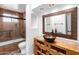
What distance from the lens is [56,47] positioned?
140 centimetres

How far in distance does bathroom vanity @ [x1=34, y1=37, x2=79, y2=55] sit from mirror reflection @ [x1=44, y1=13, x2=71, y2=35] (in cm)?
13

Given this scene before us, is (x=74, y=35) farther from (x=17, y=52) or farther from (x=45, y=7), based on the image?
(x=17, y=52)

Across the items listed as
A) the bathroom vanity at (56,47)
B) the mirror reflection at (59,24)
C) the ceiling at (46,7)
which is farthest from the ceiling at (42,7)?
the bathroom vanity at (56,47)

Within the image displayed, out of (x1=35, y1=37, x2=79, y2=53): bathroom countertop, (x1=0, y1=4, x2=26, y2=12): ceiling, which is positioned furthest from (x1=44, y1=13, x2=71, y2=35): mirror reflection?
(x1=0, y1=4, x2=26, y2=12): ceiling

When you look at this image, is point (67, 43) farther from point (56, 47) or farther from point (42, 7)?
point (42, 7)

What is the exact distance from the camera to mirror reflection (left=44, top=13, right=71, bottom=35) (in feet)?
4.55

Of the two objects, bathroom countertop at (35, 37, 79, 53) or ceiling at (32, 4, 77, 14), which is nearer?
bathroom countertop at (35, 37, 79, 53)

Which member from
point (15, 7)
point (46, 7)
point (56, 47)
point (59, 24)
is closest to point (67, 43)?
point (56, 47)

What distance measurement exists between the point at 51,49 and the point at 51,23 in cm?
34

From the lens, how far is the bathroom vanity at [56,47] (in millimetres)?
1320

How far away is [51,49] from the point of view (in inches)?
56.0

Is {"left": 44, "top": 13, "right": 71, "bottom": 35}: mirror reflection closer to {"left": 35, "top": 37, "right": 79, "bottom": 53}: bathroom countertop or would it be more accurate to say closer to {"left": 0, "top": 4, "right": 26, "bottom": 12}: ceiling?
{"left": 35, "top": 37, "right": 79, "bottom": 53}: bathroom countertop

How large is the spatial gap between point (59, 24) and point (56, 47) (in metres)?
0.30

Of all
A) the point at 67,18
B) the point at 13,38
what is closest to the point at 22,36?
the point at 13,38
